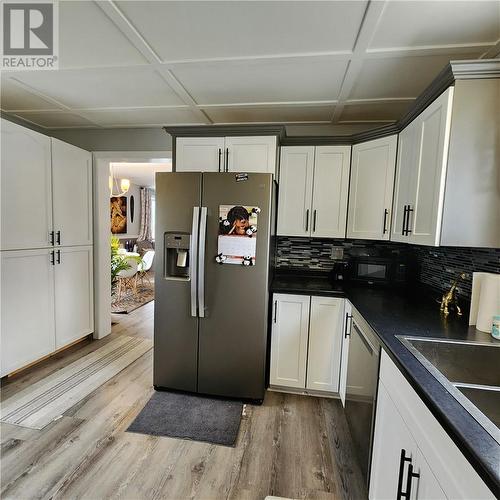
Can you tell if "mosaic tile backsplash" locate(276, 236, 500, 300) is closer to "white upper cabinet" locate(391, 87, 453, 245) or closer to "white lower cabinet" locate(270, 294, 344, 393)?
"white upper cabinet" locate(391, 87, 453, 245)

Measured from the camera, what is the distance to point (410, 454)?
3.21ft

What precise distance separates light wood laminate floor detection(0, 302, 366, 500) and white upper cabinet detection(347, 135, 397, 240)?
4.79 feet

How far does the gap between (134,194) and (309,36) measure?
7271mm

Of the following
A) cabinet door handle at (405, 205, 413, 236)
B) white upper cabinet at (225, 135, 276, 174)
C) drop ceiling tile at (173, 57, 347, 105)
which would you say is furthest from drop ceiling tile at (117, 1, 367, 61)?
cabinet door handle at (405, 205, 413, 236)

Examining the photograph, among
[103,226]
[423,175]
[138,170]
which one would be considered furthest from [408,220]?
[138,170]

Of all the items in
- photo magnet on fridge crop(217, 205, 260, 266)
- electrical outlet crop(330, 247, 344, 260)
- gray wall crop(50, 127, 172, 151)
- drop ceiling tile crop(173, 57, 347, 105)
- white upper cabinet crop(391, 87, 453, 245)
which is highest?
drop ceiling tile crop(173, 57, 347, 105)

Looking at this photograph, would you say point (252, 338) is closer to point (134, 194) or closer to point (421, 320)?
point (421, 320)

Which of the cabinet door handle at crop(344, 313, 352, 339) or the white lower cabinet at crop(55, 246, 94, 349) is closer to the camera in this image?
the cabinet door handle at crop(344, 313, 352, 339)

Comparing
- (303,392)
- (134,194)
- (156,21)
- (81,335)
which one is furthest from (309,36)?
(134,194)

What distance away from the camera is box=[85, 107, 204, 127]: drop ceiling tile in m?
2.43

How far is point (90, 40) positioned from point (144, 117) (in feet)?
3.67

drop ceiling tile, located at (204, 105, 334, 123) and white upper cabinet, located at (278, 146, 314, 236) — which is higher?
drop ceiling tile, located at (204, 105, 334, 123)

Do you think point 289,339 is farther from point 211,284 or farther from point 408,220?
point 408,220

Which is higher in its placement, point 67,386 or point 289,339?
point 289,339
